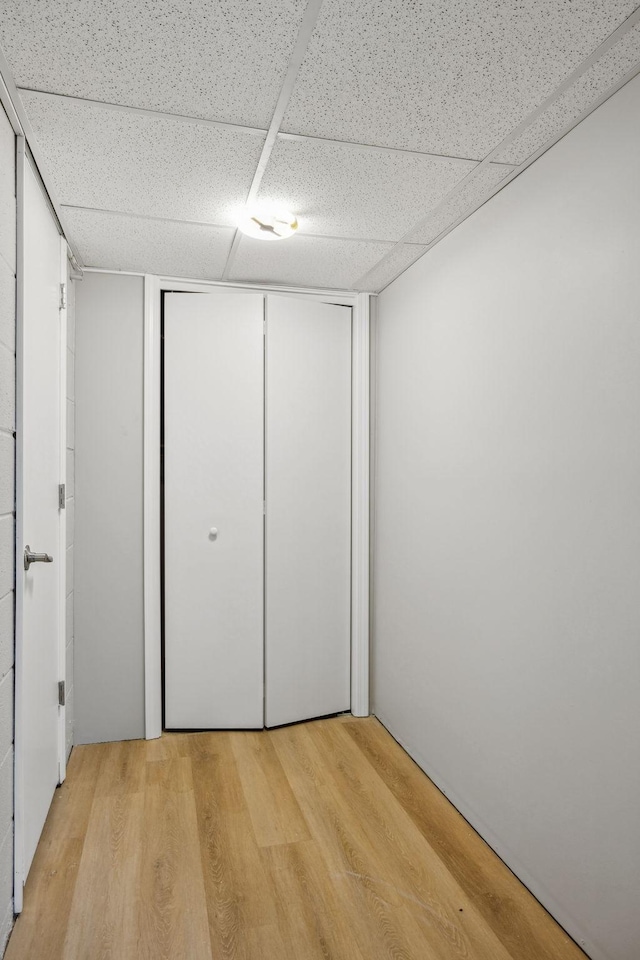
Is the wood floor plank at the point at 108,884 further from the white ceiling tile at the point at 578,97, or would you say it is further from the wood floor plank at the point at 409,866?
the white ceiling tile at the point at 578,97

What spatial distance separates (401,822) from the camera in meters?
2.17

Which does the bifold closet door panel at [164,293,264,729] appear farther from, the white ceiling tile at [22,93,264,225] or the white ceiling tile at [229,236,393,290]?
the white ceiling tile at [22,93,264,225]

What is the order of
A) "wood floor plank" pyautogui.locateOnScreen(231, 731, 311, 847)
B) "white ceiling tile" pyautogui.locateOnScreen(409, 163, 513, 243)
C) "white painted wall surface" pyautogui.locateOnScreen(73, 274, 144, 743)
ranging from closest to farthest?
"white ceiling tile" pyautogui.locateOnScreen(409, 163, 513, 243), "wood floor plank" pyautogui.locateOnScreen(231, 731, 311, 847), "white painted wall surface" pyautogui.locateOnScreen(73, 274, 144, 743)

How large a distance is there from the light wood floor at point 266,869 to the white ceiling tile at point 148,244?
2.31 metres

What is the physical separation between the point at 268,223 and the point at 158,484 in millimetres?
1358

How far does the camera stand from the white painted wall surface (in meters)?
2.79

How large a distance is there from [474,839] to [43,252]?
2.61 meters

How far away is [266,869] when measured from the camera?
6.27 ft

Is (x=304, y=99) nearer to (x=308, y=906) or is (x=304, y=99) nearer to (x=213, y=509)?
(x=213, y=509)

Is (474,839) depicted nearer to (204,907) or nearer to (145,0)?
(204,907)

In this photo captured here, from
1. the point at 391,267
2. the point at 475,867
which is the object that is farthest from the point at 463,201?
the point at 475,867

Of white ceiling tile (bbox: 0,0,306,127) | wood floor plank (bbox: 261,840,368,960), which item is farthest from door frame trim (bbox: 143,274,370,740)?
white ceiling tile (bbox: 0,0,306,127)

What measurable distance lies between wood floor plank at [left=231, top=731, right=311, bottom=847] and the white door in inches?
30.4

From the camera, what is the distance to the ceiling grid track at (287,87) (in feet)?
4.01
